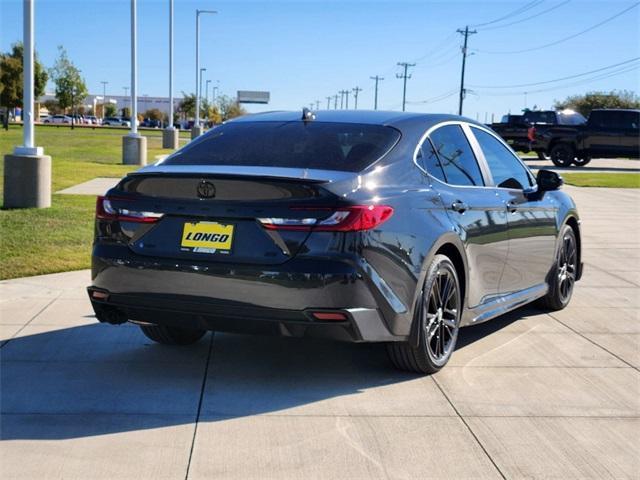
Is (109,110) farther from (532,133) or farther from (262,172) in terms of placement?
(262,172)

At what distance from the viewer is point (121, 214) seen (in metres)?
5.34

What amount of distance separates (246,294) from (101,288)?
991 mm

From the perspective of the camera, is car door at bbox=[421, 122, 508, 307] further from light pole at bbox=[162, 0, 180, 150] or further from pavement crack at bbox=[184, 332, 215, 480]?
light pole at bbox=[162, 0, 180, 150]

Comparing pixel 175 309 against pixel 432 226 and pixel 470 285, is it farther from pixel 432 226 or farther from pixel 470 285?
pixel 470 285

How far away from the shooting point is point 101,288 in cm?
543

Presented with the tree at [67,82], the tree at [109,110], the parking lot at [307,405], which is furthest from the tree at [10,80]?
the tree at [109,110]

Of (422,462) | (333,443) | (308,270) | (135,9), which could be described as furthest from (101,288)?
(135,9)

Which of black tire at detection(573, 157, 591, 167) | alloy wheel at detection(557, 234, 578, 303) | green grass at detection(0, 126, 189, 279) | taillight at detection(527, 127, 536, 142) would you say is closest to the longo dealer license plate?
alloy wheel at detection(557, 234, 578, 303)

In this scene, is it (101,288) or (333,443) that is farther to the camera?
(101,288)

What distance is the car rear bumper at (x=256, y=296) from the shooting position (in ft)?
16.1

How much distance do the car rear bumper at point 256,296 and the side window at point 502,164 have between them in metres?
2.01

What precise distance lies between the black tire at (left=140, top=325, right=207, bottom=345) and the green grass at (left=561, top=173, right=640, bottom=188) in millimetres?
20941

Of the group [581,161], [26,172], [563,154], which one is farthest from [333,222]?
[581,161]

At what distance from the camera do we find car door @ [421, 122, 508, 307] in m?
→ 5.89
